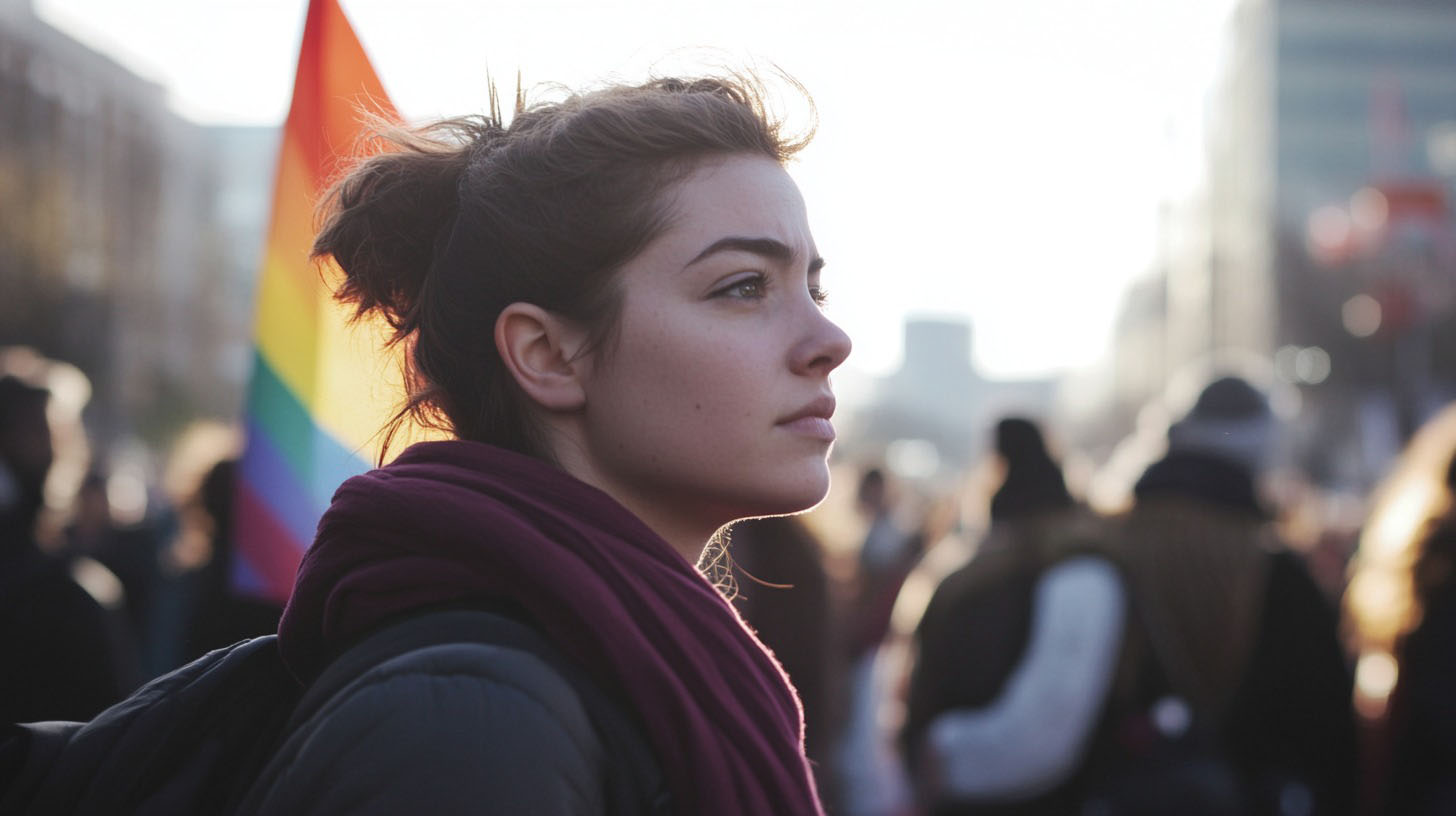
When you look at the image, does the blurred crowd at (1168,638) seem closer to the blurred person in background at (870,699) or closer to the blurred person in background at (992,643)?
the blurred person in background at (992,643)

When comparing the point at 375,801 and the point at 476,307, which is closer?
the point at 375,801

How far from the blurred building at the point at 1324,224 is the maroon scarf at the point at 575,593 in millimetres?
33001

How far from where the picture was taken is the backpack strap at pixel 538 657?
1.65 meters

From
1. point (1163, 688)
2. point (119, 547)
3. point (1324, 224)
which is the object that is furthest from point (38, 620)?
point (1324, 224)

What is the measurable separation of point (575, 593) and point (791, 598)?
3.39m

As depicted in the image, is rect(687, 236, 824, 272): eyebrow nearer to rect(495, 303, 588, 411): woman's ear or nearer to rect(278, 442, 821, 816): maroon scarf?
rect(495, 303, 588, 411): woman's ear

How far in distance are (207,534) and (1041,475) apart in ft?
10.4

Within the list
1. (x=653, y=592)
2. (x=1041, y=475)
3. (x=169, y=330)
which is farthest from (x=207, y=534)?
(x=169, y=330)

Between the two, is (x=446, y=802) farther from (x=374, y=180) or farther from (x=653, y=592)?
(x=374, y=180)

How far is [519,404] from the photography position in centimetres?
206

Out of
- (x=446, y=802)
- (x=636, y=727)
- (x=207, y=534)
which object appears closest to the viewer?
(x=446, y=802)

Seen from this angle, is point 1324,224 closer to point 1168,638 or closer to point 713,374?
point 1168,638

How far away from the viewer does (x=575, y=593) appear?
172cm

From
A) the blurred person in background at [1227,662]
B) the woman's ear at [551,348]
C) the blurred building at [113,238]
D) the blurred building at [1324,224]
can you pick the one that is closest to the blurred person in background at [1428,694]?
the blurred person in background at [1227,662]
